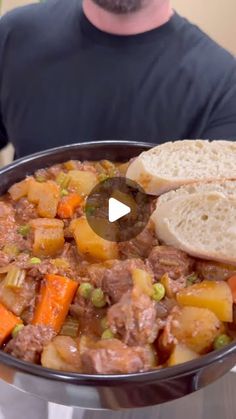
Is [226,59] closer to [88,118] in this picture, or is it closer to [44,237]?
[88,118]

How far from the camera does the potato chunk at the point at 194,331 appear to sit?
30.7 inches

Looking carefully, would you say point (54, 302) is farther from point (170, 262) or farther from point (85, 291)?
point (170, 262)

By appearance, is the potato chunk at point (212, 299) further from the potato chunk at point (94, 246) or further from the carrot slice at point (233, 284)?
the potato chunk at point (94, 246)

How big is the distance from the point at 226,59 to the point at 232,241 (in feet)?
3.40

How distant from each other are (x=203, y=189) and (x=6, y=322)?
37 cm

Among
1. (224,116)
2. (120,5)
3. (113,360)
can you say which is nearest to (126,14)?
(120,5)

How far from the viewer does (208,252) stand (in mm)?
857

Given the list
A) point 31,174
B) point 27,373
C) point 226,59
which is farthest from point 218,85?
point 27,373

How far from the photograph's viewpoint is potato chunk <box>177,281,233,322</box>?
806 mm

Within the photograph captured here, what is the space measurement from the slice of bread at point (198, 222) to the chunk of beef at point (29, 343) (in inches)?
9.7

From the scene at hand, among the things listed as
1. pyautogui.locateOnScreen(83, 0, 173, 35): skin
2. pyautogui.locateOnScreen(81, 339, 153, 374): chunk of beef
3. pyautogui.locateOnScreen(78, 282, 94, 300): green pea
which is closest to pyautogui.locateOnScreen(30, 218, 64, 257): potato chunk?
pyautogui.locateOnScreen(78, 282, 94, 300): green pea

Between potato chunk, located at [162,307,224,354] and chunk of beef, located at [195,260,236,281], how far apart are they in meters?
0.08

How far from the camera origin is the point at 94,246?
0.90 metres

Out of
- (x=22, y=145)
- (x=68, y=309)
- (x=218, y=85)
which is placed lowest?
(x=22, y=145)
